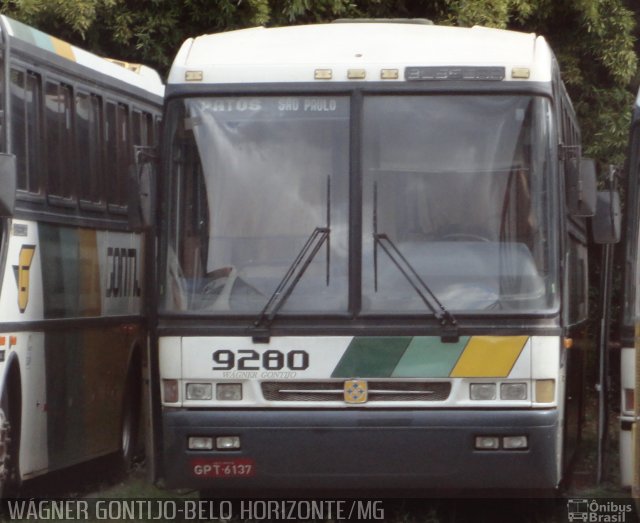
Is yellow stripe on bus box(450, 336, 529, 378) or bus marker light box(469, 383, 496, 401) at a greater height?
yellow stripe on bus box(450, 336, 529, 378)

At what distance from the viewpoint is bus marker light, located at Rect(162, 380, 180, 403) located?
10.6 meters

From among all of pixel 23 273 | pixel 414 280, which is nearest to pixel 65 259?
pixel 23 273

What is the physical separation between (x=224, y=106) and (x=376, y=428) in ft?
7.36

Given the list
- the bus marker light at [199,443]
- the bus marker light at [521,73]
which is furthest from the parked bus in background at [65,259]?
the bus marker light at [521,73]

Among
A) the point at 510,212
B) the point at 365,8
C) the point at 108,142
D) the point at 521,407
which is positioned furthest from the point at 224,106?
the point at 365,8

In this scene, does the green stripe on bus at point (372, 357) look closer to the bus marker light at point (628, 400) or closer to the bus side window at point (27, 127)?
the bus marker light at point (628, 400)

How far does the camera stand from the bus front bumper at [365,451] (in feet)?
33.9

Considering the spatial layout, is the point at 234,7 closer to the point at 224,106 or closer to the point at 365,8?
the point at 365,8

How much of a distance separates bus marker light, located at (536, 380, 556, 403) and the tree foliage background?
7.85 m

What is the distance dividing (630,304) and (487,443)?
7.16 ft

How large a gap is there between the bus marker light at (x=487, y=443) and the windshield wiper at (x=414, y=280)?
613 mm

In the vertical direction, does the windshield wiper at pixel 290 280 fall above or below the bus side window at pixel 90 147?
below

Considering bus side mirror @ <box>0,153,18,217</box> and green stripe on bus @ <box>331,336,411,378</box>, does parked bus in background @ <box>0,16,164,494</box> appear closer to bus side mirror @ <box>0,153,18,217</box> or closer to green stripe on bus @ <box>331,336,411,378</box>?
bus side mirror @ <box>0,153,18,217</box>

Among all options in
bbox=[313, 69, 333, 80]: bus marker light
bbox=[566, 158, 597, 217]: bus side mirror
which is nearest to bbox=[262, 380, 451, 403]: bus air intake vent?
bbox=[566, 158, 597, 217]: bus side mirror
